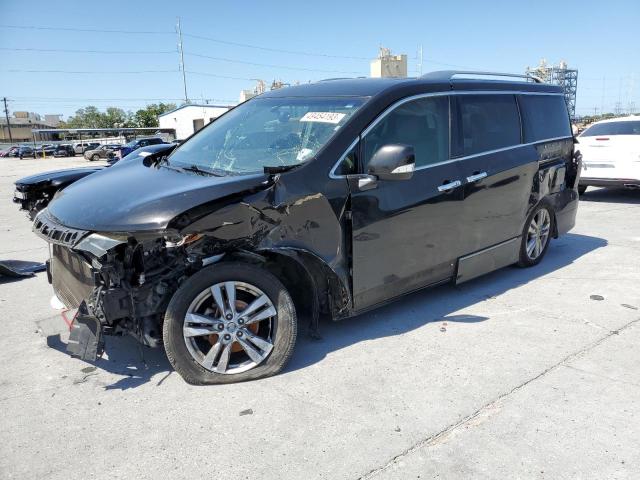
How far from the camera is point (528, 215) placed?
541 centimetres

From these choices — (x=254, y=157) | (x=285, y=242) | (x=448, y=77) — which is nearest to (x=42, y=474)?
(x=285, y=242)

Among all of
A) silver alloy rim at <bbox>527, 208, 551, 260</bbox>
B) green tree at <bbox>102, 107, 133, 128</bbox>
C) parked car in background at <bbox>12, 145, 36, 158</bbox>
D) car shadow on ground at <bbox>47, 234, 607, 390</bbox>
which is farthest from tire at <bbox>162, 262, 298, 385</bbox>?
green tree at <bbox>102, 107, 133, 128</bbox>

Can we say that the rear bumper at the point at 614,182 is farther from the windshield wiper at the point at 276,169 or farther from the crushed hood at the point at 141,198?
the crushed hood at the point at 141,198

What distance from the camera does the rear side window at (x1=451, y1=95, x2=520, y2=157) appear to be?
4.51m

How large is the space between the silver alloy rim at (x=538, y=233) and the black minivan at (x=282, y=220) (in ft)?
2.48

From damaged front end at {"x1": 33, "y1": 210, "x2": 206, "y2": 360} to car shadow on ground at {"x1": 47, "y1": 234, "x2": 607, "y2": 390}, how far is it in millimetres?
337

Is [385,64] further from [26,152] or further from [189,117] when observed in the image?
[26,152]

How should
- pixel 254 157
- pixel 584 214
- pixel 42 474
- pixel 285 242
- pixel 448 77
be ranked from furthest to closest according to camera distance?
pixel 584 214 < pixel 448 77 < pixel 254 157 < pixel 285 242 < pixel 42 474

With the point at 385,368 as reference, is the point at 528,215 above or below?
above

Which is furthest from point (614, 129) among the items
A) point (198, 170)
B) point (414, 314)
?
point (198, 170)

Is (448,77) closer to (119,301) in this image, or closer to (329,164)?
(329,164)

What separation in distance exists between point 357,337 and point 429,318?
733 millimetres

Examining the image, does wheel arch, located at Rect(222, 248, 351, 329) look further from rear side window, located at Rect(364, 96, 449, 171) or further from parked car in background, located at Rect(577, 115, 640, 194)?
parked car in background, located at Rect(577, 115, 640, 194)

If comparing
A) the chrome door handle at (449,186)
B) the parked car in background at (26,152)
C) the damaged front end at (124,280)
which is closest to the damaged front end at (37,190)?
the damaged front end at (124,280)
